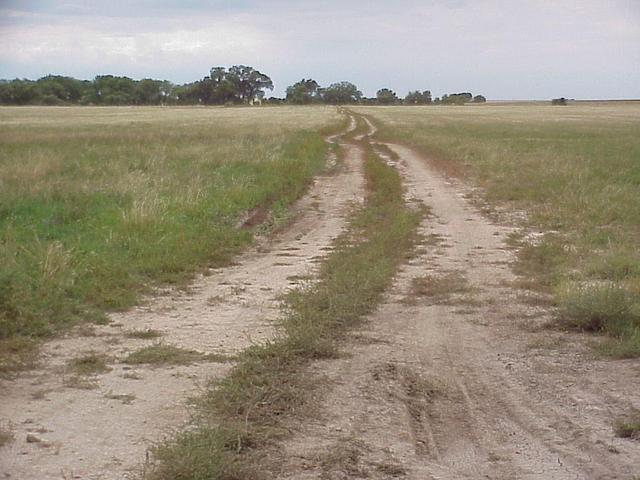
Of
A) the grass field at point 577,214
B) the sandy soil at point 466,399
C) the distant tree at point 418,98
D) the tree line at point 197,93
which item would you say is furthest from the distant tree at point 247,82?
the sandy soil at point 466,399

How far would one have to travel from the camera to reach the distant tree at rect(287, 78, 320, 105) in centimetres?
14288

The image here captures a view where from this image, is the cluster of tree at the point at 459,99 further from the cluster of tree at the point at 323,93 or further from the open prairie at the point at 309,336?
the open prairie at the point at 309,336

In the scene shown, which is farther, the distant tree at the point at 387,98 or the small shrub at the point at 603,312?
the distant tree at the point at 387,98

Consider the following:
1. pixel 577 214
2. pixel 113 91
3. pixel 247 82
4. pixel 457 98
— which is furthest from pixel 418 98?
pixel 577 214

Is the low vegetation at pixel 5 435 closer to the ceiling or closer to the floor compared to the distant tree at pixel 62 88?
closer to the floor

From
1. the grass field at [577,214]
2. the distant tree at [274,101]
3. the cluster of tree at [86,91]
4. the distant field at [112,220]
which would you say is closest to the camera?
the grass field at [577,214]

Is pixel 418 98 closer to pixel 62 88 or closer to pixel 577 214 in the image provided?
pixel 62 88

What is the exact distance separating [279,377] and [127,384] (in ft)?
3.42

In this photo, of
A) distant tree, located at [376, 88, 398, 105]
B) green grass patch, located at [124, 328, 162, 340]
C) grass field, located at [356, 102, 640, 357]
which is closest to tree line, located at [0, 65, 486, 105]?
distant tree, located at [376, 88, 398, 105]

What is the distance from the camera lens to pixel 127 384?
5605mm

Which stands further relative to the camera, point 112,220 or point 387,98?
point 387,98

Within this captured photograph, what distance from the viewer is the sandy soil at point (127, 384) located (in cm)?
439

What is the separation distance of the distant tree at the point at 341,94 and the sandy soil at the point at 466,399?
144m

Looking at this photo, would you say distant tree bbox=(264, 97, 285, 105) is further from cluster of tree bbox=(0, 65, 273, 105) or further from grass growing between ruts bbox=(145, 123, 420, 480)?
grass growing between ruts bbox=(145, 123, 420, 480)
